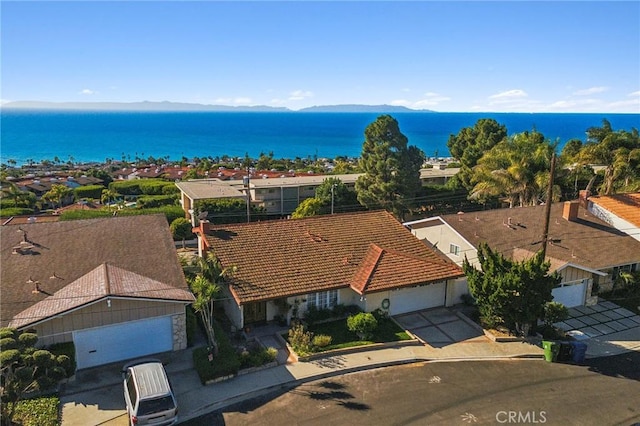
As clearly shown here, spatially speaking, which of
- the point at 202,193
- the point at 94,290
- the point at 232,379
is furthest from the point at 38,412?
the point at 202,193

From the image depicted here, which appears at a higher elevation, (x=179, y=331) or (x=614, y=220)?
(x=614, y=220)

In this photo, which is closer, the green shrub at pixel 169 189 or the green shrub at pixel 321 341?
the green shrub at pixel 321 341

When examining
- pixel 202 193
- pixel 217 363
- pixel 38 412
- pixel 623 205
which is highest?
pixel 623 205

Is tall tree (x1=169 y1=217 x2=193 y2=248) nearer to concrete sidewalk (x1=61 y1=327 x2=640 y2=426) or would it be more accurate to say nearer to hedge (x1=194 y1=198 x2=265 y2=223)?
hedge (x1=194 y1=198 x2=265 y2=223)

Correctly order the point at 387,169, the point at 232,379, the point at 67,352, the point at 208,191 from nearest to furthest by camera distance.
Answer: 1. the point at 67,352
2. the point at 232,379
3. the point at 387,169
4. the point at 208,191

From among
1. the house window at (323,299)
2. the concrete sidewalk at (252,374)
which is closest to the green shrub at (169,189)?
the house window at (323,299)

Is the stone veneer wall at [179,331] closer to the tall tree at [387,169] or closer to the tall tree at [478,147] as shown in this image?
the tall tree at [387,169]

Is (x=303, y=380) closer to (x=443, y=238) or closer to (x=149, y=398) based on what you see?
(x=149, y=398)
